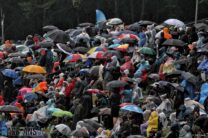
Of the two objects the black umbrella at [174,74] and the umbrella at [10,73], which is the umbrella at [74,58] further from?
the black umbrella at [174,74]

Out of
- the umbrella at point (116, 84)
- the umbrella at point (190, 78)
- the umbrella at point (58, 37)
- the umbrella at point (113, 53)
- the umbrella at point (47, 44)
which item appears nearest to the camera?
the umbrella at point (190, 78)

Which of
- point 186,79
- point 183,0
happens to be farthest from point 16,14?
point 186,79

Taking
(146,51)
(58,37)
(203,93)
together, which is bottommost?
(203,93)

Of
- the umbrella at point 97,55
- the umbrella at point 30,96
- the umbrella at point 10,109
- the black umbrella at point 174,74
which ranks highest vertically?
the black umbrella at point 174,74

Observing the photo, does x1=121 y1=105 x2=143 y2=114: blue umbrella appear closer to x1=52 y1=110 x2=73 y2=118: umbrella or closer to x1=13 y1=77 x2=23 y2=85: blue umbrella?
x1=52 y1=110 x2=73 y2=118: umbrella

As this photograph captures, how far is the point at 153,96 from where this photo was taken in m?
A: 24.6

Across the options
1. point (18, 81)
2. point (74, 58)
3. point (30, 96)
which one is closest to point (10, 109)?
point (30, 96)

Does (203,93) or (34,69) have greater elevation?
(203,93)

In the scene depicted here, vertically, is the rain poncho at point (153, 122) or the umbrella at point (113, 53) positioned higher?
the umbrella at point (113, 53)

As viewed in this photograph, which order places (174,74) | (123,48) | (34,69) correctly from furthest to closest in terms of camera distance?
(34,69) → (123,48) → (174,74)

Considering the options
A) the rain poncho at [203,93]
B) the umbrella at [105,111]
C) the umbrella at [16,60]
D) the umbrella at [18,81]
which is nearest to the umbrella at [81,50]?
the umbrella at [16,60]

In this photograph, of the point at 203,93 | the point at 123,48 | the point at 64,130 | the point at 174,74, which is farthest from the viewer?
the point at 123,48

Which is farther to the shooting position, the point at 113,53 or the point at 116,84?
the point at 113,53

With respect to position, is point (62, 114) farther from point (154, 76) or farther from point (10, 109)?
point (154, 76)
